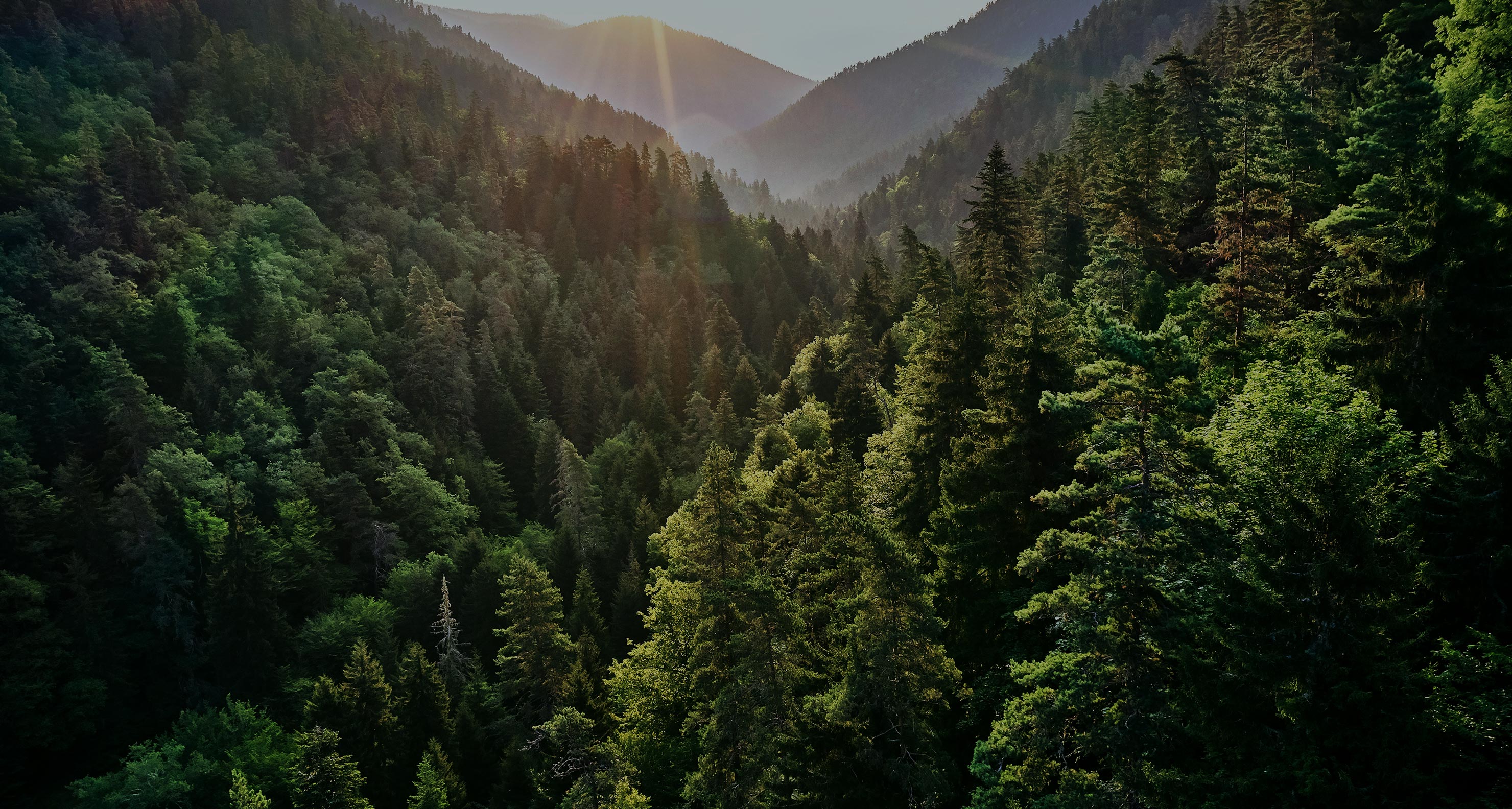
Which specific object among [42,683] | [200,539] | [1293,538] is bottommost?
[42,683]

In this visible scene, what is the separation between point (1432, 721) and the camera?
433 inches

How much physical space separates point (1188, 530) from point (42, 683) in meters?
68.1

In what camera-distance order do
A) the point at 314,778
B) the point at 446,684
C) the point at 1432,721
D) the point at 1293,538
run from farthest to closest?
the point at 446,684
the point at 314,778
the point at 1293,538
the point at 1432,721

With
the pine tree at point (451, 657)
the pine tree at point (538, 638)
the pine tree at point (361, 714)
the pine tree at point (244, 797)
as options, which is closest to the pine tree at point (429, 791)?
the pine tree at point (361, 714)

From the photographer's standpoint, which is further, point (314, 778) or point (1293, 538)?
point (314, 778)

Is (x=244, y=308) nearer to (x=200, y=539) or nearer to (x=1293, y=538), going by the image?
(x=200, y=539)

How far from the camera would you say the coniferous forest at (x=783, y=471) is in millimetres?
13164

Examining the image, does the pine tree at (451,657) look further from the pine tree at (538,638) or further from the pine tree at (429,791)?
the pine tree at (538,638)

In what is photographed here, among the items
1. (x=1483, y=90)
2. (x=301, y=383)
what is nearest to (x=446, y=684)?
(x=301, y=383)

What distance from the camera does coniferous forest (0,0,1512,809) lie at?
43.2ft

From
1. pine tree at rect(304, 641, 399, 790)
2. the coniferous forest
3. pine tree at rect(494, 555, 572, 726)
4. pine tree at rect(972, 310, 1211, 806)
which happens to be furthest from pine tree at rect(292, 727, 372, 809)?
pine tree at rect(972, 310, 1211, 806)

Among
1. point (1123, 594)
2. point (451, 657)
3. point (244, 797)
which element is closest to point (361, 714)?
point (244, 797)

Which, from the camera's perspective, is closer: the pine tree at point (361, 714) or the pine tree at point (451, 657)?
the pine tree at point (361, 714)

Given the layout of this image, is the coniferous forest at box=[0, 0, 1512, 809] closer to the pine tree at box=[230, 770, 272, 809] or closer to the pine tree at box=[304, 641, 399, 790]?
the pine tree at box=[230, 770, 272, 809]
